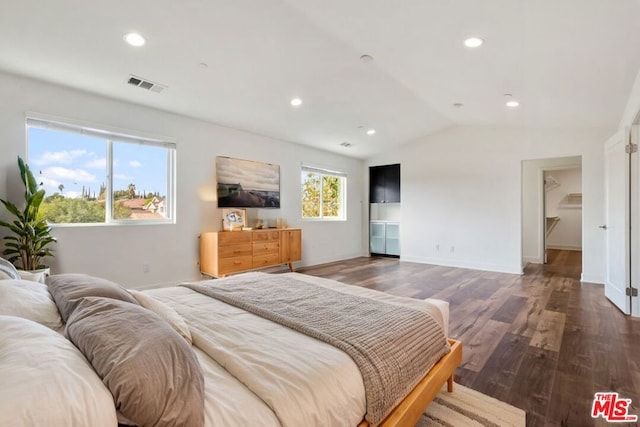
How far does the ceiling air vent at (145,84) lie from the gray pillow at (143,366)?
3142 millimetres

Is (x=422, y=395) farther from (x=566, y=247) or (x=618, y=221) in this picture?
(x=566, y=247)

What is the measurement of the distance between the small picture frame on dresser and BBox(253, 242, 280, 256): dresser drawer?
41 cm

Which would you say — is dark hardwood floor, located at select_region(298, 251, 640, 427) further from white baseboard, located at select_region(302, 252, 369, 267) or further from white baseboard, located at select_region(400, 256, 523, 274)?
white baseboard, located at select_region(302, 252, 369, 267)

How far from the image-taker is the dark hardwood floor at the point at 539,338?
190 cm

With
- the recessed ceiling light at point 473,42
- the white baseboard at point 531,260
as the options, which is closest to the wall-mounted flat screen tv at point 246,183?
the recessed ceiling light at point 473,42

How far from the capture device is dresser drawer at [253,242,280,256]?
16.1 feet

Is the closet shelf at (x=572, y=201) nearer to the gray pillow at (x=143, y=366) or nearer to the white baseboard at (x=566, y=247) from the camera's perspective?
the white baseboard at (x=566, y=247)

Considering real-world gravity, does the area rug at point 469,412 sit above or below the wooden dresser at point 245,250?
below

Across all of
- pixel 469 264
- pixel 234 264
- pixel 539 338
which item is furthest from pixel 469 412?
pixel 469 264

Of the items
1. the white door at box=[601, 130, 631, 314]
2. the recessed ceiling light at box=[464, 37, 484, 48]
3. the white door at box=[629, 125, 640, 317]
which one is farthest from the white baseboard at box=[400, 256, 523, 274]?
the recessed ceiling light at box=[464, 37, 484, 48]

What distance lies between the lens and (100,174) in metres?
3.84

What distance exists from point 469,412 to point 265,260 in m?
3.76

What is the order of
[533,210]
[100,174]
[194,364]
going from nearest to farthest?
[194,364] → [100,174] → [533,210]

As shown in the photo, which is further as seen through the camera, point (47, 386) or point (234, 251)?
point (234, 251)
